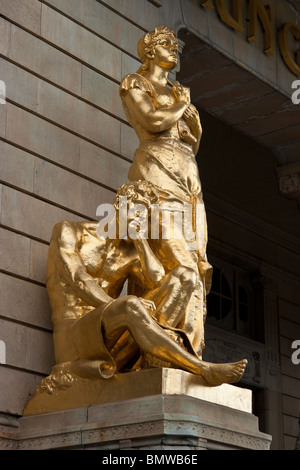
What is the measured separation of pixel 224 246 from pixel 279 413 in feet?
10.7

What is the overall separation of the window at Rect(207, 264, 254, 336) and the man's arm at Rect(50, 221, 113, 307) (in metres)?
8.62

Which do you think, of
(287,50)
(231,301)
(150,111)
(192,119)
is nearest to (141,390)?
(150,111)

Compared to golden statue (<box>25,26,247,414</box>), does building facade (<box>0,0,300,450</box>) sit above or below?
above

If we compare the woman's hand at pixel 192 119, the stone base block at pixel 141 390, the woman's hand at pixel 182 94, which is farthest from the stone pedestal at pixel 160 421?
the woman's hand at pixel 182 94

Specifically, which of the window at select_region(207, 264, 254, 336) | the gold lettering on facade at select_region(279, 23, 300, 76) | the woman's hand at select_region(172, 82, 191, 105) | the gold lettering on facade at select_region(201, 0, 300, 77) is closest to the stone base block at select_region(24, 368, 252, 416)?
the woman's hand at select_region(172, 82, 191, 105)

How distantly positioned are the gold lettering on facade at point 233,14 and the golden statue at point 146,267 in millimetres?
2977

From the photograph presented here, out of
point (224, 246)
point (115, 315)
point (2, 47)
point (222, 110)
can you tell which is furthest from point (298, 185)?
point (115, 315)

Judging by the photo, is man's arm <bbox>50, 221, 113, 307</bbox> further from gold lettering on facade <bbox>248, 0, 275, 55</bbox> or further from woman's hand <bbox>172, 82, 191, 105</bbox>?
gold lettering on facade <bbox>248, 0, 275, 55</bbox>

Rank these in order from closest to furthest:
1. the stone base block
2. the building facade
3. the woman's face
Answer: the stone base block < the building facade < the woman's face

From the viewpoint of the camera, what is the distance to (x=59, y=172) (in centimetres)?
882

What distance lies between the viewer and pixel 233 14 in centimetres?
1204

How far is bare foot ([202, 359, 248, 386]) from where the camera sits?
6.79m

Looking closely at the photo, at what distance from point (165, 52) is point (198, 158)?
7258 millimetres

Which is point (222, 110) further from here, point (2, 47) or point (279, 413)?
point (279, 413)
